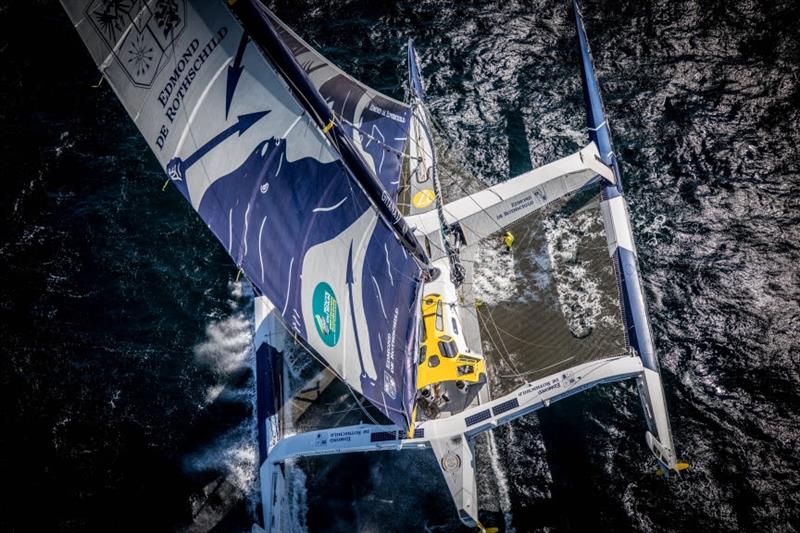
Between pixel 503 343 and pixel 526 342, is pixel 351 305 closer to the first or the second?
Answer: pixel 503 343

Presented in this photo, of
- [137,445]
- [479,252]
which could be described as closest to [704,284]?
[479,252]

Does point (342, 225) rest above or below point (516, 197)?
below

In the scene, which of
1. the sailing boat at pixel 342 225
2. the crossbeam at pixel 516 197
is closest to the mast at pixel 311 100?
the sailing boat at pixel 342 225

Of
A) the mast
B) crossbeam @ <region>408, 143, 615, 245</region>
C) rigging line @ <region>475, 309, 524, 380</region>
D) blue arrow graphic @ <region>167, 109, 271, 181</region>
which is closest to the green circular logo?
the mast

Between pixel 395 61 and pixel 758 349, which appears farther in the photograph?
pixel 395 61

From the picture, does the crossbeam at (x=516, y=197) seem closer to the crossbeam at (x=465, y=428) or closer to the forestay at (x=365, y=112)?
the forestay at (x=365, y=112)

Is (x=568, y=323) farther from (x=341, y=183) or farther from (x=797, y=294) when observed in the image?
(x=341, y=183)

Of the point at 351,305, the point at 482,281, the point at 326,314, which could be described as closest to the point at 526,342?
the point at 482,281
